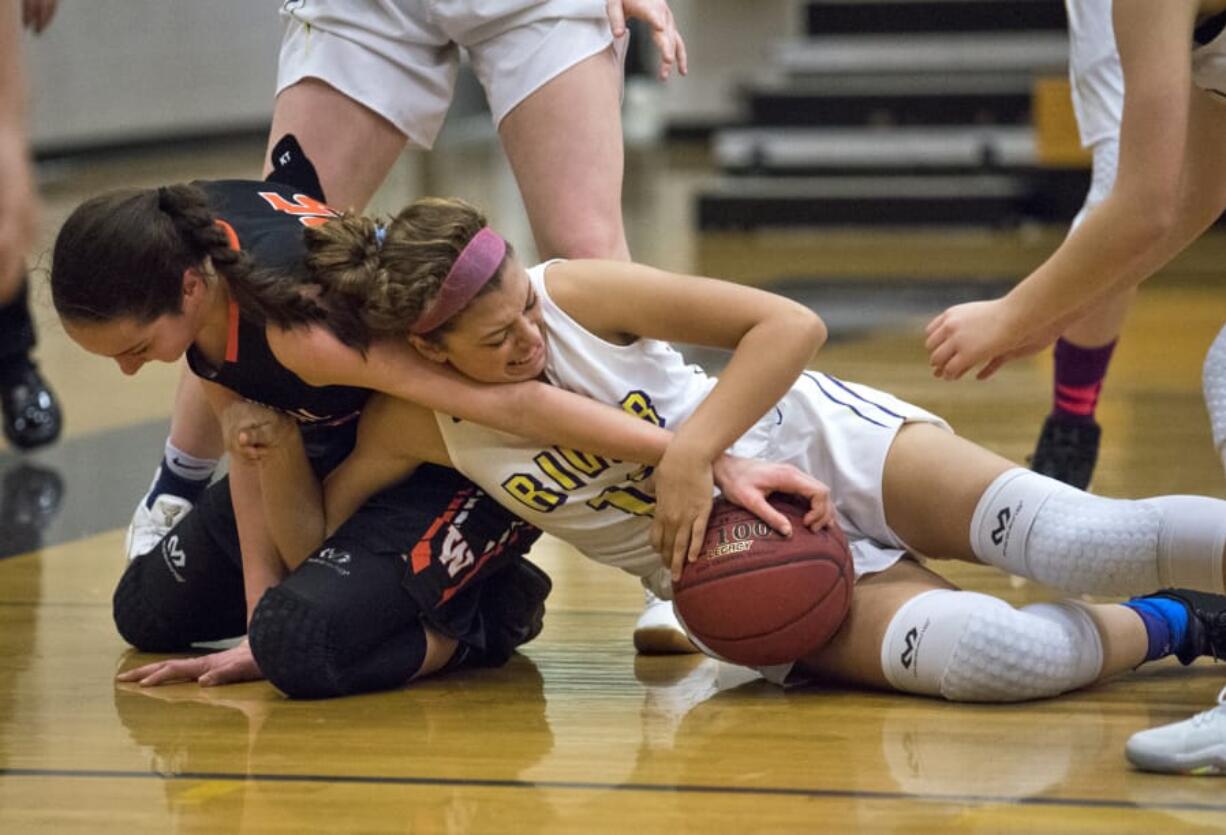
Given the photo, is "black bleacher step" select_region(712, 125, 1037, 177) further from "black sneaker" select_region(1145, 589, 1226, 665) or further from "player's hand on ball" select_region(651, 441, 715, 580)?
"player's hand on ball" select_region(651, 441, 715, 580)

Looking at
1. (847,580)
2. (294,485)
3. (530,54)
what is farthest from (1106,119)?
(294,485)

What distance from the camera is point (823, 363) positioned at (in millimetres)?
5176

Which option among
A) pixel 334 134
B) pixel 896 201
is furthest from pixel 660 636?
pixel 896 201

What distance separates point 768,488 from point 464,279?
446 millimetres

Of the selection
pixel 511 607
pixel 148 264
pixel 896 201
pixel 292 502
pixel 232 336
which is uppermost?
pixel 148 264

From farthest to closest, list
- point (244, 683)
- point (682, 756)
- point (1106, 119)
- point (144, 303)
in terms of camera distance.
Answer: point (1106, 119)
point (244, 683)
point (144, 303)
point (682, 756)

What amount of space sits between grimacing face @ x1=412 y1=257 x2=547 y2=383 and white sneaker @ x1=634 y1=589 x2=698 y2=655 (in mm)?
441

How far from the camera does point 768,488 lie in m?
2.40

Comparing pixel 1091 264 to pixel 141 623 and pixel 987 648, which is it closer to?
pixel 987 648

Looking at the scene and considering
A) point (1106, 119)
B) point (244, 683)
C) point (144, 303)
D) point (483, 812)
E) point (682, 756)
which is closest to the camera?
point (483, 812)

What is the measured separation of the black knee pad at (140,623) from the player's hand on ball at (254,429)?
34cm

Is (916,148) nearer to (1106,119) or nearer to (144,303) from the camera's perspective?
(1106,119)

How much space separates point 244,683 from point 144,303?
0.53m

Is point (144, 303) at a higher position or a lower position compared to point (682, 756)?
higher
